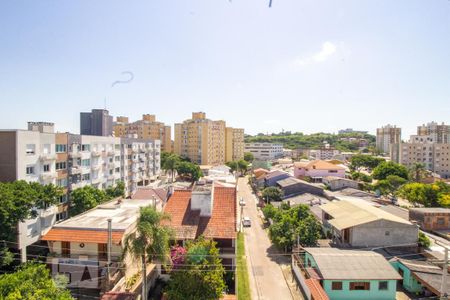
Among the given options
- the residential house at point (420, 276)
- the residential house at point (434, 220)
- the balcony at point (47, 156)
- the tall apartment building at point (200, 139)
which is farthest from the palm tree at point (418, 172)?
the balcony at point (47, 156)

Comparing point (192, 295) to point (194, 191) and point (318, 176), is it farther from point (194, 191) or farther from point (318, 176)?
point (318, 176)

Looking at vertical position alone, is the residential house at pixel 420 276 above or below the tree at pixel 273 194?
below

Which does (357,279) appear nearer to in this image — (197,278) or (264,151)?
(197,278)

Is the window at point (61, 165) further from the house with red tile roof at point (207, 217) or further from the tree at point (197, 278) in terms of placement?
the tree at point (197, 278)

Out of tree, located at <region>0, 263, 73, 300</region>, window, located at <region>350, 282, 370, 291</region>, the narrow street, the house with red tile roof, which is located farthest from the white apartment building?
tree, located at <region>0, 263, 73, 300</region>

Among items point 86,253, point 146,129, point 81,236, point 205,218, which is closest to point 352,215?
point 205,218

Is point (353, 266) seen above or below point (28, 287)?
below
